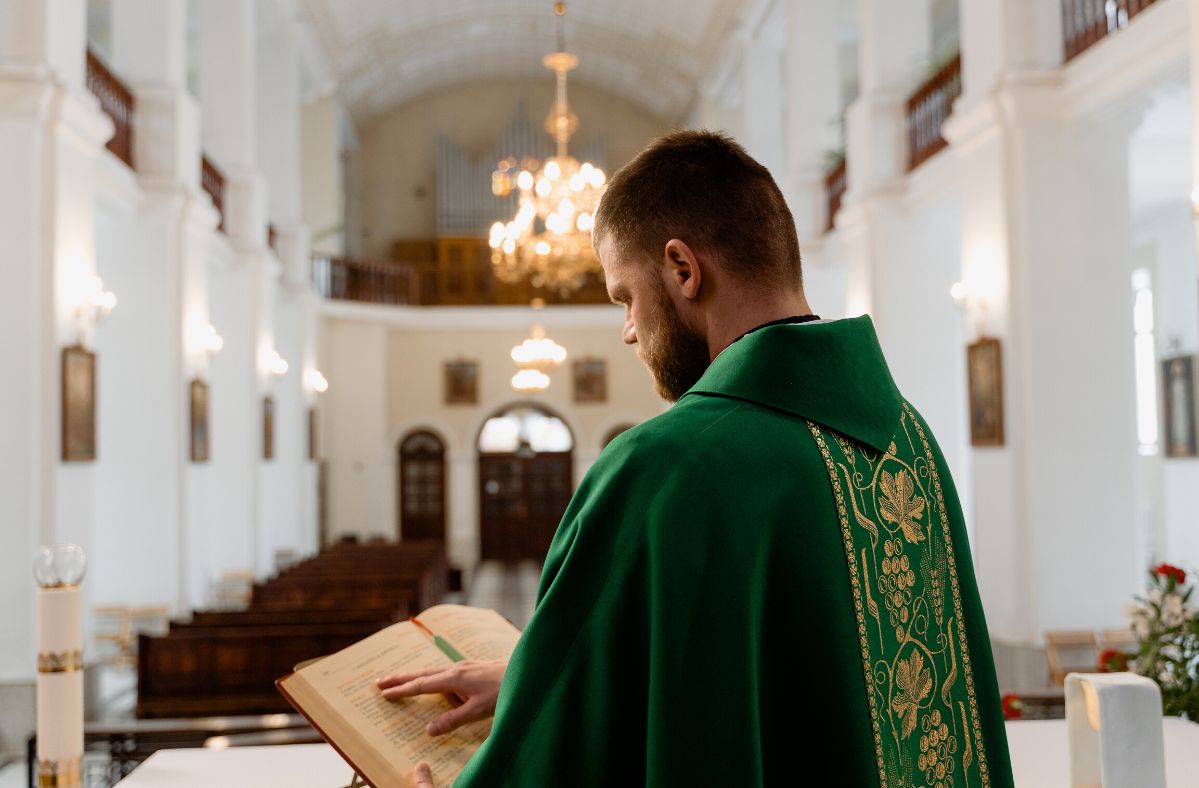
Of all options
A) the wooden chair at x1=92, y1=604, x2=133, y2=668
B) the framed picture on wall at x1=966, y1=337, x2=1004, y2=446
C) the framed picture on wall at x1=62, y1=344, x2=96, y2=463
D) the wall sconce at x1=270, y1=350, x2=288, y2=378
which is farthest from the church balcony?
the framed picture on wall at x1=966, y1=337, x2=1004, y2=446

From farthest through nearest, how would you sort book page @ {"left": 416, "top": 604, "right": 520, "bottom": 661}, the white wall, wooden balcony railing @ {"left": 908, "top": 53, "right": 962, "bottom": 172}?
the white wall, wooden balcony railing @ {"left": 908, "top": 53, "right": 962, "bottom": 172}, book page @ {"left": 416, "top": 604, "right": 520, "bottom": 661}

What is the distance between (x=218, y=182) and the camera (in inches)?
541

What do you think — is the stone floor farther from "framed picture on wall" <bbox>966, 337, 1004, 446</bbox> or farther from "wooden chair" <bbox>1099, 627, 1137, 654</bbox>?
"wooden chair" <bbox>1099, 627, 1137, 654</bbox>

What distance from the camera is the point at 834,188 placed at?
45.0 feet

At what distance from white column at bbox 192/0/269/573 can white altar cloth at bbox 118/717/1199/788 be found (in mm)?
11281

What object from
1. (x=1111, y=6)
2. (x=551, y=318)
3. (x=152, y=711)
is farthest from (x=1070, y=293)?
(x=551, y=318)

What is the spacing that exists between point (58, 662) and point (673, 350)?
2396 mm

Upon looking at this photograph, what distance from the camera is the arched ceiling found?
1898cm

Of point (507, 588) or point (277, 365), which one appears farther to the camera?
point (507, 588)

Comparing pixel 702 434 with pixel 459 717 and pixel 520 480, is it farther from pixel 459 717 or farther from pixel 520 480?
pixel 520 480

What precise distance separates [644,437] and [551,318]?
69.3 feet

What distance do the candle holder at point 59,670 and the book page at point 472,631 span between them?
153 cm

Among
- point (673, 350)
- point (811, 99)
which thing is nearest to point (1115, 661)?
point (673, 350)

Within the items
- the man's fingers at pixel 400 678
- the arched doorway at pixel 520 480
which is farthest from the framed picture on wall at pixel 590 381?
Answer: the man's fingers at pixel 400 678
